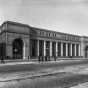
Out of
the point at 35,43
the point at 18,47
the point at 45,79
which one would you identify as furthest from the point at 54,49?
the point at 45,79

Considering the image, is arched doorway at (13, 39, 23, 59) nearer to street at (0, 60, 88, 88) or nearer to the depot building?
the depot building

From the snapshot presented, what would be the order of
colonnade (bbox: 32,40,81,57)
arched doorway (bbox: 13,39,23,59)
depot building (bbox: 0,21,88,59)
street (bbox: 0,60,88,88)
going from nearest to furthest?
street (bbox: 0,60,88,88)
depot building (bbox: 0,21,88,59)
arched doorway (bbox: 13,39,23,59)
colonnade (bbox: 32,40,81,57)

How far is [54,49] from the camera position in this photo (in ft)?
187

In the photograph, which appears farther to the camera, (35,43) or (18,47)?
(35,43)

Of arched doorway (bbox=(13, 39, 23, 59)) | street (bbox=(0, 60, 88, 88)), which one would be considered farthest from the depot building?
street (bbox=(0, 60, 88, 88))

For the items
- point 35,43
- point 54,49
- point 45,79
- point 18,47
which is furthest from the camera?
point 54,49

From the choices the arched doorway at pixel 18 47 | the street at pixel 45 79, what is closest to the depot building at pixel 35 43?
the arched doorway at pixel 18 47

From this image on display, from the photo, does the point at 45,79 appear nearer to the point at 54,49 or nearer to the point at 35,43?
the point at 35,43

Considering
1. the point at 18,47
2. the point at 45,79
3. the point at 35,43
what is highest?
the point at 35,43

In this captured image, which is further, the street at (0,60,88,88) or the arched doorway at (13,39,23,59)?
the arched doorway at (13,39,23,59)

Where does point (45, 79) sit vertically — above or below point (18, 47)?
below

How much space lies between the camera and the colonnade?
49344 mm

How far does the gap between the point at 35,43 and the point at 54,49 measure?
40.9 ft

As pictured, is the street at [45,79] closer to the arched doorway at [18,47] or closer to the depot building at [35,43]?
the depot building at [35,43]
